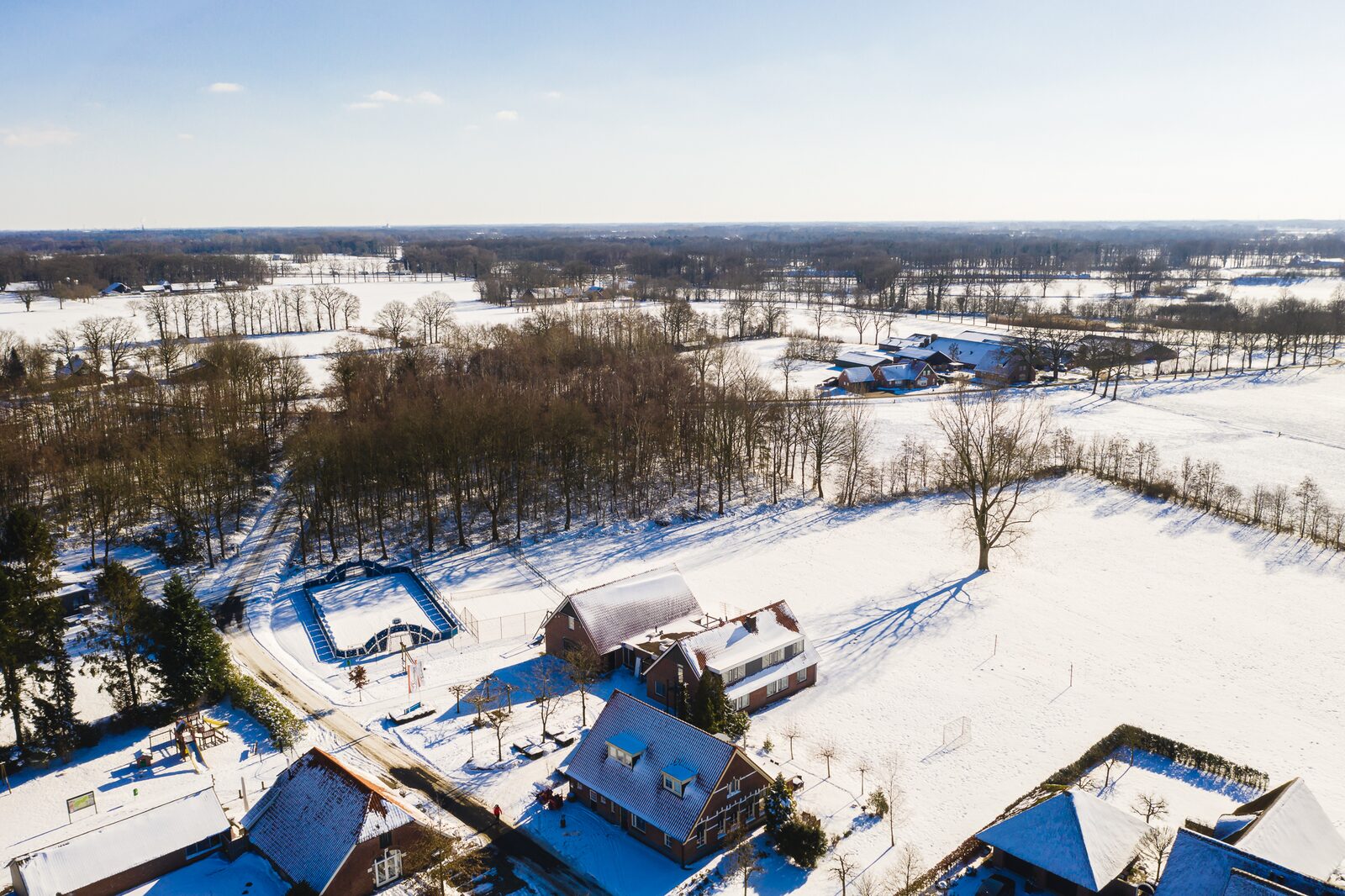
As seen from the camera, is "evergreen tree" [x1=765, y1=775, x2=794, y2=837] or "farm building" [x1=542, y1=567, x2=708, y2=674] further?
"farm building" [x1=542, y1=567, x2=708, y2=674]

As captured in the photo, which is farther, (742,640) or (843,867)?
(742,640)

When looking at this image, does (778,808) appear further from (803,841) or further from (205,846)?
(205,846)

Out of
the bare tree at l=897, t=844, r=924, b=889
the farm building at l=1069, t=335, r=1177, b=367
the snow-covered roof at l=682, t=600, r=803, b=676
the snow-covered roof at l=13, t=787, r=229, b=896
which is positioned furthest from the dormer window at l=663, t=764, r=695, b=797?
the farm building at l=1069, t=335, r=1177, b=367

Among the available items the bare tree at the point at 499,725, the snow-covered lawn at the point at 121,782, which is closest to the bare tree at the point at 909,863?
the bare tree at the point at 499,725

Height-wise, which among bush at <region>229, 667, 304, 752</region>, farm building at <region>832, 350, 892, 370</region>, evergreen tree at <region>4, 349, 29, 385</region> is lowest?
bush at <region>229, 667, 304, 752</region>

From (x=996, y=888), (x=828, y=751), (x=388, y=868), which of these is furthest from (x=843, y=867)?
(x=388, y=868)

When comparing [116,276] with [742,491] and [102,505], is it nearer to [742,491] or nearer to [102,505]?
[102,505]

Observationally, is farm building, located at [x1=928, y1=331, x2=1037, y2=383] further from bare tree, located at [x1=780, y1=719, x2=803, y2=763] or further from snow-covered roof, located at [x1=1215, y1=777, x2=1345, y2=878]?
snow-covered roof, located at [x1=1215, y1=777, x2=1345, y2=878]
